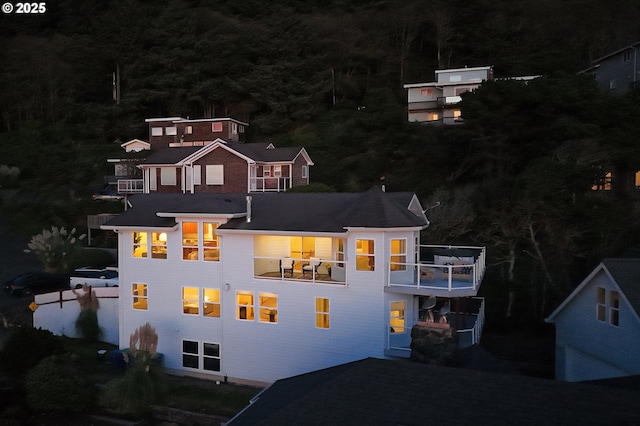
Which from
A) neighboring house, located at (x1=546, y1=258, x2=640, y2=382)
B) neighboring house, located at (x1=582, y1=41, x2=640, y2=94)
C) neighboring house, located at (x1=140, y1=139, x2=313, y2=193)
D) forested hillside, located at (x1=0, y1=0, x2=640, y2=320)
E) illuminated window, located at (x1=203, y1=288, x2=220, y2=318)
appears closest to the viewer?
neighboring house, located at (x1=546, y1=258, x2=640, y2=382)

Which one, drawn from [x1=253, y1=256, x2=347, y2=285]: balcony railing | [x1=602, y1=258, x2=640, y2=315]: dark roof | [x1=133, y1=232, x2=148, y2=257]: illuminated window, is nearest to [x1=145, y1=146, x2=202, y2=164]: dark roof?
[x1=133, y1=232, x2=148, y2=257]: illuminated window

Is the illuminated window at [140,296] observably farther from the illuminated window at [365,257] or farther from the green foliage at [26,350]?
the illuminated window at [365,257]

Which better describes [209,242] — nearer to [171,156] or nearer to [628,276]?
[628,276]

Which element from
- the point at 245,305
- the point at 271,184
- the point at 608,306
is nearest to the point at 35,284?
the point at 245,305

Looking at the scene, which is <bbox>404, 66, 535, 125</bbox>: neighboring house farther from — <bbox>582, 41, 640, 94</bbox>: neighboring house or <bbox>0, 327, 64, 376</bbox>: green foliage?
<bbox>0, 327, 64, 376</bbox>: green foliage

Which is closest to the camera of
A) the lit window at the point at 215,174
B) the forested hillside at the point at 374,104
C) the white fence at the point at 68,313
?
the white fence at the point at 68,313

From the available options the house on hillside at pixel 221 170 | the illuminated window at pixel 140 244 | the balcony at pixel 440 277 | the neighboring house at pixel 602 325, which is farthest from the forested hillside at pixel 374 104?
the illuminated window at pixel 140 244

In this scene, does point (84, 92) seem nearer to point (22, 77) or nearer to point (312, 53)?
point (22, 77)
